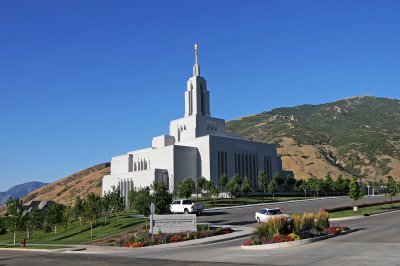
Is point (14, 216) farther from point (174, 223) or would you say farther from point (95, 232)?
point (174, 223)

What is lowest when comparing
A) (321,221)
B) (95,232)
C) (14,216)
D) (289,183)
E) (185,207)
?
(95,232)

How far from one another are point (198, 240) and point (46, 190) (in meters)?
155

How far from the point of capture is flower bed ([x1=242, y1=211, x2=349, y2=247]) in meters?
21.7

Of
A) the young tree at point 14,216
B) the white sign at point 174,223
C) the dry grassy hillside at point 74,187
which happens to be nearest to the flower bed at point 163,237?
the white sign at point 174,223

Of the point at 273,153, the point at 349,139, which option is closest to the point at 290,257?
the point at 273,153

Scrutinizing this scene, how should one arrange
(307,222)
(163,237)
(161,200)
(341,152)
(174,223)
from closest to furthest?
(307,222)
(163,237)
(174,223)
(161,200)
(341,152)

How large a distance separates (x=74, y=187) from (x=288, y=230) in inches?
5557

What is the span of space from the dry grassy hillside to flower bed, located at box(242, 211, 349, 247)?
4563 inches

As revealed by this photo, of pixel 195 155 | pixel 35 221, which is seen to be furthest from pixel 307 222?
pixel 195 155

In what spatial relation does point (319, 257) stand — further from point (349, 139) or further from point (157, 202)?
point (349, 139)

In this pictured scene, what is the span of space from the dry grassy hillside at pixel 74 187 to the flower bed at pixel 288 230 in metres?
116

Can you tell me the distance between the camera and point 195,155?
7925 cm

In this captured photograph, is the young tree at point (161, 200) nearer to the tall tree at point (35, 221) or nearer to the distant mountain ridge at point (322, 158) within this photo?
the tall tree at point (35, 221)

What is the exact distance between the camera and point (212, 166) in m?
77.6
